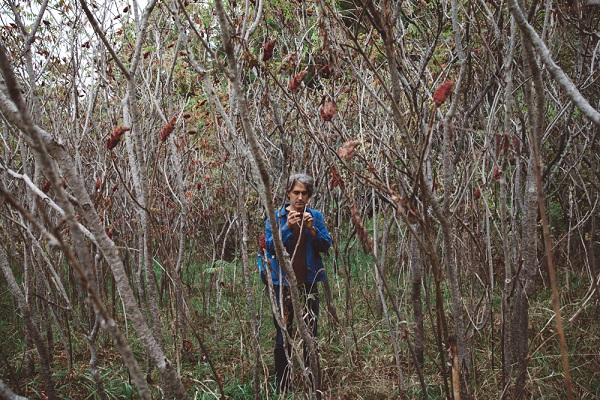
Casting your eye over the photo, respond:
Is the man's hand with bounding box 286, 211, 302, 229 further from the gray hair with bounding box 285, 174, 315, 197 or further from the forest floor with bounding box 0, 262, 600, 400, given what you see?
the forest floor with bounding box 0, 262, 600, 400

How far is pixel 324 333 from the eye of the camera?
3973 millimetres

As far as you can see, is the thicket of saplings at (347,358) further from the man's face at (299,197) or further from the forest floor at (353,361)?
the man's face at (299,197)

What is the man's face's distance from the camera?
2.86m

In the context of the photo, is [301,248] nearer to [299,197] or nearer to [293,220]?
[299,197]

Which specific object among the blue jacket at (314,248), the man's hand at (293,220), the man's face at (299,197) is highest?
the man's face at (299,197)

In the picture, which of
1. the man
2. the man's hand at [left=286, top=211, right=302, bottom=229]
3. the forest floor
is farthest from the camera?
the man

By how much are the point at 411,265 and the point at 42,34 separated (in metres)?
3.62

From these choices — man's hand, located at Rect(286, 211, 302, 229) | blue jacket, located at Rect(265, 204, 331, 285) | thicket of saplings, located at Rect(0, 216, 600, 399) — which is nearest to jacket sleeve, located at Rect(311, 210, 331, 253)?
blue jacket, located at Rect(265, 204, 331, 285)

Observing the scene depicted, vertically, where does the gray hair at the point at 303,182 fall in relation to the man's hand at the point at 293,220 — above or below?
above

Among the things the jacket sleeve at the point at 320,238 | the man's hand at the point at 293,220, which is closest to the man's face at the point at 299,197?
the jacket sleeve at the point at 320,238

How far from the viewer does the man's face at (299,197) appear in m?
2.86

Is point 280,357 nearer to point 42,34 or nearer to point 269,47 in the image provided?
point 269,47

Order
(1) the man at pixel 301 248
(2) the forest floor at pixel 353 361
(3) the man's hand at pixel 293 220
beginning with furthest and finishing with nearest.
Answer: (1) the man at pixel 301 248 < (2) the forest floor at pixel 353 361 < (3) the man's hand at pixel 293 220

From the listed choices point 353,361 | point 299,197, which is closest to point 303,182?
point 299,197
